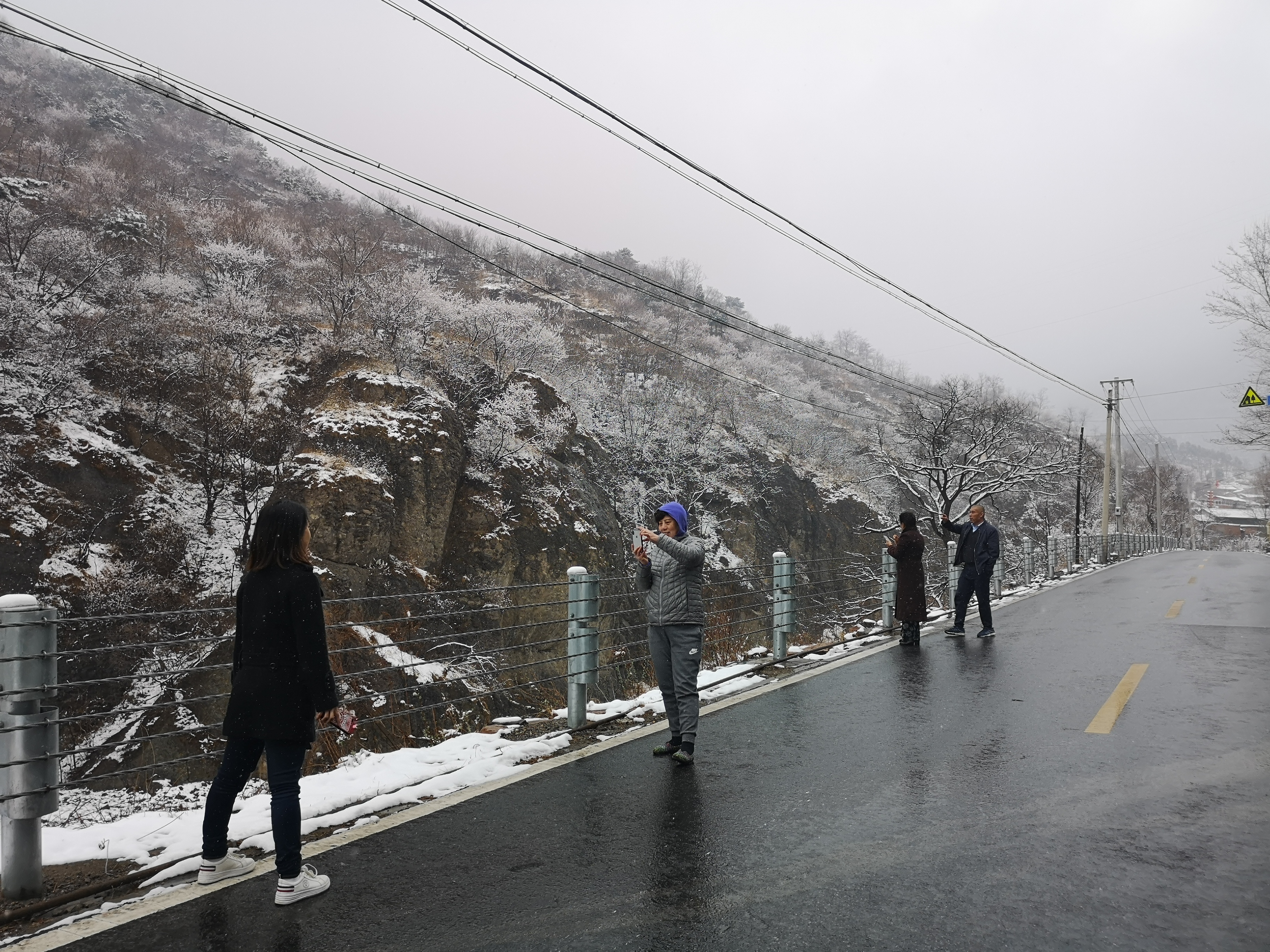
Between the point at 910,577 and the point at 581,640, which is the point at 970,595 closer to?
the point at 910,577

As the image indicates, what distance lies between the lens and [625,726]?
273 inches

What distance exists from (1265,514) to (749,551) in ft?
497

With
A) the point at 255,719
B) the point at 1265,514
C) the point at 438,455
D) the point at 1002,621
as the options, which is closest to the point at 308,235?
the point at 438,455

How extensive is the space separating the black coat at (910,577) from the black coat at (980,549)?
3.58ft

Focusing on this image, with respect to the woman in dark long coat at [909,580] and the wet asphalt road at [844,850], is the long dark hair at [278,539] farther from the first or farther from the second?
the woman in dark long coat at [909,580]

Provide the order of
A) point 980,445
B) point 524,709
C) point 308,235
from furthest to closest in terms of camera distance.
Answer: point 308,235, point 980,445, point 524,709

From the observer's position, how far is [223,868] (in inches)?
148

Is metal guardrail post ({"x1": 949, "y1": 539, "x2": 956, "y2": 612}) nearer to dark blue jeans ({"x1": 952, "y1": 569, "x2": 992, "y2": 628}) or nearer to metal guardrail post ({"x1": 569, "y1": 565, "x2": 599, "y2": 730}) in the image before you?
dark blue jeans ({"x1": 952, "y1": 569, "x2": 992, "y2": 628})

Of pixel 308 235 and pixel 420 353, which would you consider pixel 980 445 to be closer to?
pixel 420 353

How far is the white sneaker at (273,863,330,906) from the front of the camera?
3.47 meters

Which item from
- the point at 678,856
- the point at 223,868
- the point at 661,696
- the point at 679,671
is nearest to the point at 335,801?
the point at 223,868

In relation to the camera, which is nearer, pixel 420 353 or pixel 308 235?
pixel 420 353

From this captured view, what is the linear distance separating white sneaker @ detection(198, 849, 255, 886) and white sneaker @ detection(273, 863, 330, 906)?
326 mm

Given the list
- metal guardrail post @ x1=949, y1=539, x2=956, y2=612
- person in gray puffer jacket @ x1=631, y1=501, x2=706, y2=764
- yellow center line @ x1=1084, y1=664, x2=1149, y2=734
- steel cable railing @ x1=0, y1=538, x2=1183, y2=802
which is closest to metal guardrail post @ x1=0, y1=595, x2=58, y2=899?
steel cable railing @ x1=0, y1=538, x2=1183, y2=802
